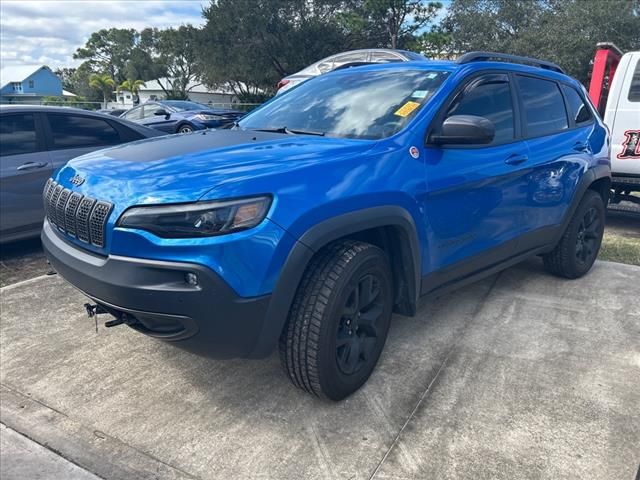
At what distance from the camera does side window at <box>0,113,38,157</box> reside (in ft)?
16.4

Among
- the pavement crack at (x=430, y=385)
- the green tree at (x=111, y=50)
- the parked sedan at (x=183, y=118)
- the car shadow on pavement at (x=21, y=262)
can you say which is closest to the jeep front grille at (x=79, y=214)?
the pavement crack at (x=430, y=385)

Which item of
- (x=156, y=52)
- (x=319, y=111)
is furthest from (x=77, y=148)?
(x=156, y=52)

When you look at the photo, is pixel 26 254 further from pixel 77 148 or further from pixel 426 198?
pixel 426 198

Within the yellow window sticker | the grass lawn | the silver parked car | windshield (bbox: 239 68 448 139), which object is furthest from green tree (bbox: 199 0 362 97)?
the yellow window sticker

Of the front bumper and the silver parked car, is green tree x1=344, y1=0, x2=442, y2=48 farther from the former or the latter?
the front bumper

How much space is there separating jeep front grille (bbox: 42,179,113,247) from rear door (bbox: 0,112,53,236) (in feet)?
8.10

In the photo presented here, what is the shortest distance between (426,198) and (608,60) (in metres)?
5.95

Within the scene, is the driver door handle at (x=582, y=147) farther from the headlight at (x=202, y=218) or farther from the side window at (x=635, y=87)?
the headlight at (x=202, y=218)

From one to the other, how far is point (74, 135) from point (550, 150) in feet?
15.2

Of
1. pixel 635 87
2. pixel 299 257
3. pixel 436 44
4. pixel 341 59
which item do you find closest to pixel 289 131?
pixel 299 257

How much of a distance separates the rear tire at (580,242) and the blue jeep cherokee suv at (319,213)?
585 mm

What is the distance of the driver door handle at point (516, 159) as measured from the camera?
3.50m

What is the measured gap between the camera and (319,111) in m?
3.33

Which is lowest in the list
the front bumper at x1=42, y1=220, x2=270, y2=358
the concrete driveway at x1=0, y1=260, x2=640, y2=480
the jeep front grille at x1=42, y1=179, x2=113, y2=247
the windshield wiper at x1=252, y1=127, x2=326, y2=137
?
the concrete driveway at x1=0, y1=260, x2=640, y2=480
